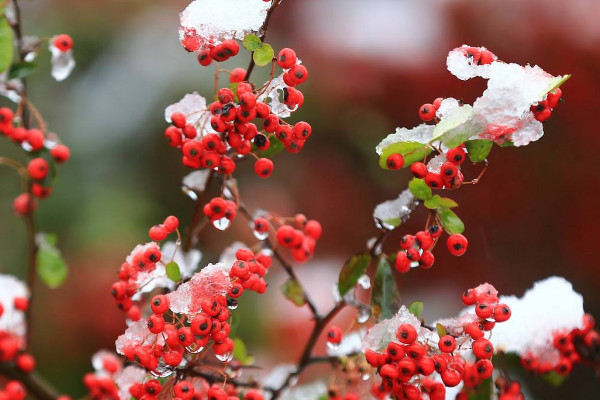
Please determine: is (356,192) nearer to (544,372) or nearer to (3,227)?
(3,227)

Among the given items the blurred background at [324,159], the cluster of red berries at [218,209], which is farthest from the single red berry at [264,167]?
the blurred background at [324,159]

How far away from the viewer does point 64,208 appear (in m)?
1.02

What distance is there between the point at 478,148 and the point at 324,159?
796mm

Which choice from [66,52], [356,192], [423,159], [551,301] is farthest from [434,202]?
[356,192]

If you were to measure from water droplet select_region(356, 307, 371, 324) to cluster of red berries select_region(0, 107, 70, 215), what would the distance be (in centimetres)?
22

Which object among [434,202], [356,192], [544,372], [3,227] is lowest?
[3,227]

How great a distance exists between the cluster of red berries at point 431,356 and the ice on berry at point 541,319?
0.25ft

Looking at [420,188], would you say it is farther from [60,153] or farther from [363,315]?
[60,153]

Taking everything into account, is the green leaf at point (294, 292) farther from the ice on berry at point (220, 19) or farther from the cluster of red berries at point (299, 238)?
the ice on berry at point (220, 19)

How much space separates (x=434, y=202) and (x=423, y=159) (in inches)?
1.0

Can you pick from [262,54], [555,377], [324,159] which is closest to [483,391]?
[555,377]

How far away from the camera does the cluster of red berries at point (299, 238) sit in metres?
0.41

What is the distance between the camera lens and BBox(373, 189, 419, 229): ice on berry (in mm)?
377

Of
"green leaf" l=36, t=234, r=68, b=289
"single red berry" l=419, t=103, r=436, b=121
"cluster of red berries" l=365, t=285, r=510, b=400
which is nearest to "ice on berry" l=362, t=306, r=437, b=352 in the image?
"cluster of red berries" l=365, t=285, r=510, b=400
